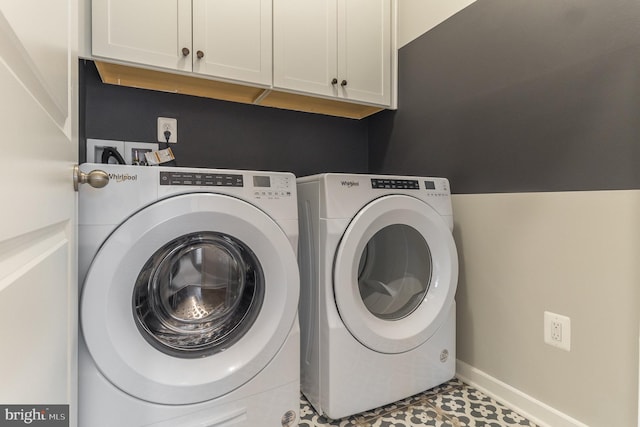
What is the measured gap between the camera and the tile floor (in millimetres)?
1208

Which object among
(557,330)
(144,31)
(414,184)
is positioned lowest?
(557,330)

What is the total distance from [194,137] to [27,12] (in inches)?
55.3

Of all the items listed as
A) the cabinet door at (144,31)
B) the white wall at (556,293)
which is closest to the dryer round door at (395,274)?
the white wall at (556,293)

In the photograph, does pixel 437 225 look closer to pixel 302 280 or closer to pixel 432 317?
pixel 432 317

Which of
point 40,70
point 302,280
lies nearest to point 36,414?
point 40,70

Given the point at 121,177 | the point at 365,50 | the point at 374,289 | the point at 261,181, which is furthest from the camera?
the point at 365,50

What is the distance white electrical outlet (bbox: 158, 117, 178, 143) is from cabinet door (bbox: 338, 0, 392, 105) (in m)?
0.85

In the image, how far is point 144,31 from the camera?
133cm

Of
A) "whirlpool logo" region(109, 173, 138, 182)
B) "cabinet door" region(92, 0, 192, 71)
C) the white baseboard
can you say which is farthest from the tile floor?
"cabinet door" region(92, 0, 192, 71)

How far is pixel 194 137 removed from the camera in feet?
5.74

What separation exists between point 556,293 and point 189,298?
1261 mm

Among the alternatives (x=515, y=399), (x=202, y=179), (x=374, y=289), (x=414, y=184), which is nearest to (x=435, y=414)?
(x=515, y=399)

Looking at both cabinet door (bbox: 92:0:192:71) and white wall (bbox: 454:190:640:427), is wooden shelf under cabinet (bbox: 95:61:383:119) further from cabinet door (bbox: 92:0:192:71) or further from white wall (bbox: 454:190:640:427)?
white wall (bbox: 454:190:640:427)

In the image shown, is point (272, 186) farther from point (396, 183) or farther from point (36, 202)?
point (36, 202)
